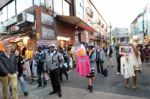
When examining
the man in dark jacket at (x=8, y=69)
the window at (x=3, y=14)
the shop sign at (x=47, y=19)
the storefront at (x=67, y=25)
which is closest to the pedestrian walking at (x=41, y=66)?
the man in dark jacket at (x=8, y=69)

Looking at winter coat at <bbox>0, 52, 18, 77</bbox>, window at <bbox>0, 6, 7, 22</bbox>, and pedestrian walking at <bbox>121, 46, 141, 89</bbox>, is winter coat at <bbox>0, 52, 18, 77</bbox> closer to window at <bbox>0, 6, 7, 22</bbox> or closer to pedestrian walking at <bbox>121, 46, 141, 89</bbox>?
pedestrian walking at <bbox>121, 46, 141, 89</bbox>

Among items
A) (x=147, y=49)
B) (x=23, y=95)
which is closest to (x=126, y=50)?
(x=23, y=95)

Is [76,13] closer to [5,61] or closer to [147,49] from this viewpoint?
[147,49]

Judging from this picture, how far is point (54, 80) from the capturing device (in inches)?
465

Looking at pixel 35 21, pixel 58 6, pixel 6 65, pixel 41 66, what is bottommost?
pixel 41 66

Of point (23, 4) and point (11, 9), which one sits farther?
point (11, 9)

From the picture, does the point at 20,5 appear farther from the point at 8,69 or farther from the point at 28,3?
the point at 8,69

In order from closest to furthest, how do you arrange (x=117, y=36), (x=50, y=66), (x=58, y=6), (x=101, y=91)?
1. (x=50, y=66)
2. (x=101, y=91)
3. (x=58, y=6)
4. (x=117, y=36)

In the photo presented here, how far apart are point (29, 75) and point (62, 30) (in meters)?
13.7

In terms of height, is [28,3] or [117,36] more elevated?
[117,36]

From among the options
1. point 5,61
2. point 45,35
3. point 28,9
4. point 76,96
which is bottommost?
point 76,96

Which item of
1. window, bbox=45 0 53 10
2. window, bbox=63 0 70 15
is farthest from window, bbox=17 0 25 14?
window, bbox=63 0 70 15

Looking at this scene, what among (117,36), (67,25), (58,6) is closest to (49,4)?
(58,6)

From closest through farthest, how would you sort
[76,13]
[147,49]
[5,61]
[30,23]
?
[5,61] < [30,23] < [147,49] < [76,13]
